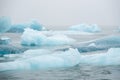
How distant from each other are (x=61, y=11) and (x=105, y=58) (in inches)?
37.1

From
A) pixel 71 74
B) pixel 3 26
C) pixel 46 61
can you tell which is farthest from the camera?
pixel 3 26

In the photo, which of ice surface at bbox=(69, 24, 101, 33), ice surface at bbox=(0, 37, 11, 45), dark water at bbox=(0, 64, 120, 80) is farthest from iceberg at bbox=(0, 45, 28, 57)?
ice surface at bbox=(69, 24, 101, 33)

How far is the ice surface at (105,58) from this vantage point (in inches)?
148

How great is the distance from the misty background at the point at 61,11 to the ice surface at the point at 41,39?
0.18 metres

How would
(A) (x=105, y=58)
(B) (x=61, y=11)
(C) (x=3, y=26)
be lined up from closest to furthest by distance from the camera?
(A) (x=105, y=58) → (B) (x=61, y=11) → (C) (x=3, y=26)

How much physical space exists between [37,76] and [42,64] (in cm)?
32

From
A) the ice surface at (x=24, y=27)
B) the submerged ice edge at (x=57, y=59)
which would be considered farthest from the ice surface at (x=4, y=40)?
the submerged ice edge at (x=57, y=59)

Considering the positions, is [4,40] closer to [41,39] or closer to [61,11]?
[41,39]

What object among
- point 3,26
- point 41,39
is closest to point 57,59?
point 41,39

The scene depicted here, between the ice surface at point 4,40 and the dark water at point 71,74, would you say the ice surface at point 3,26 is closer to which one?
the ice surface at point 4,40

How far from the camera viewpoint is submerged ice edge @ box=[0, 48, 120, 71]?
139 inches

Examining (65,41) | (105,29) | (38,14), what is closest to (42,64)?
(65,41)

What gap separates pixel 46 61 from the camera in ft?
11.8

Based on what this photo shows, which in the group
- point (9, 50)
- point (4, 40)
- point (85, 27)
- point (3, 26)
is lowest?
point (9, 50)
